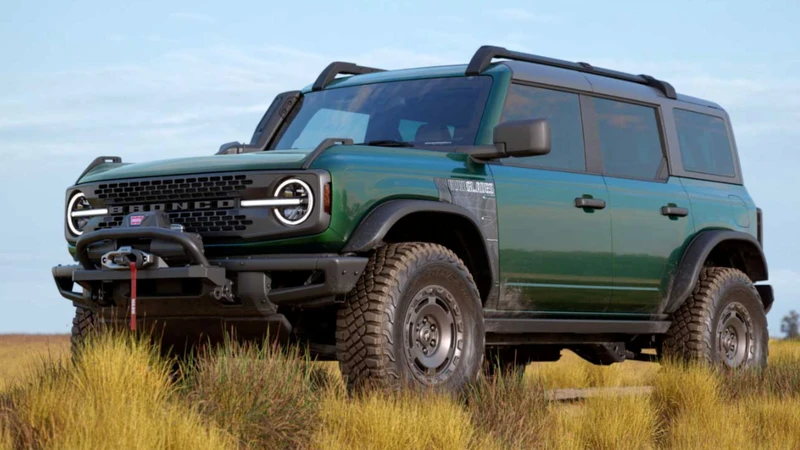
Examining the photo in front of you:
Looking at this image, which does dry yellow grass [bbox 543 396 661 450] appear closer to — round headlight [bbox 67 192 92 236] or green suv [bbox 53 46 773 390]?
green suv [bbox 53 46 773 390]

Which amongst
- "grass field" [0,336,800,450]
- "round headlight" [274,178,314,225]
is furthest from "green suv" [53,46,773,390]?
"grass field" [0,336,800,450]

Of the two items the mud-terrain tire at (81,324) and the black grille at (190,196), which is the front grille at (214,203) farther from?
the mud-terrain tire at (81,324)

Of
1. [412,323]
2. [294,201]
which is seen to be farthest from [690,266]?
[294,201]

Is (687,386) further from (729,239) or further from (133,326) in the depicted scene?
(133,326)

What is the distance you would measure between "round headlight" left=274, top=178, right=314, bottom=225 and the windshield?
128cm

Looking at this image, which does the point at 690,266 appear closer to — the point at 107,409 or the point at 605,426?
the point at 605,426

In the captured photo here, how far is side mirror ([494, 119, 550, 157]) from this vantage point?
777cm

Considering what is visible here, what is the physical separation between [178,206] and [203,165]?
273mm

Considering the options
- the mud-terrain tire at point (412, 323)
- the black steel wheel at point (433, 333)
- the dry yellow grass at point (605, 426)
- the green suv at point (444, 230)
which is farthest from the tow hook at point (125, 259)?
the dry yellow grass at point (605, 426)

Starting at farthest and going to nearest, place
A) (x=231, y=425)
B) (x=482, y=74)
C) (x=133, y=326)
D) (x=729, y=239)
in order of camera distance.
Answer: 1. (x=729, y=239)
2. (x=482, y=74)
3. (x=133, y=326)
4. (x=231, y=425)

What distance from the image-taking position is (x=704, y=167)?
10.7 metres

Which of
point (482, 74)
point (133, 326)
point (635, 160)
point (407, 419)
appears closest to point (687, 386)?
point (635, 160)

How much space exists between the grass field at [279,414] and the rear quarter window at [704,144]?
9.38 feet

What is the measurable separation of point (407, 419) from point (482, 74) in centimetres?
310
